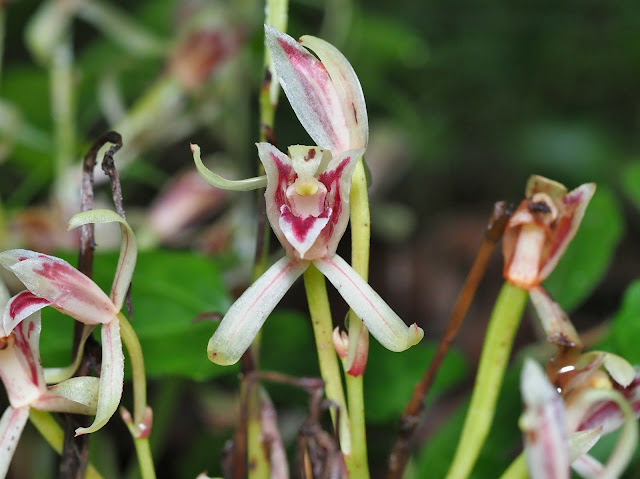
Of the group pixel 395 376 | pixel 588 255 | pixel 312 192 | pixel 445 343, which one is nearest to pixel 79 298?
pixel 312 192

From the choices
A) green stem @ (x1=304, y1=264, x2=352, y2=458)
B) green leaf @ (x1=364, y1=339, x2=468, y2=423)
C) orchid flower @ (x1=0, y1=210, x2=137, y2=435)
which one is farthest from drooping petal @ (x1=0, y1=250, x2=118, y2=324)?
green leaf @ (x1=364, y1=339, x2=468, y2=423)

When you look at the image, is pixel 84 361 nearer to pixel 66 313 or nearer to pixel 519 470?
pixel 66 313

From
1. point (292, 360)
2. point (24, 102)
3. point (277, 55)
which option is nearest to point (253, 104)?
point (24, 102)

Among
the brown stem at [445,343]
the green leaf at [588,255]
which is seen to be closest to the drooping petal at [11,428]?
the brown stem at [445,343]

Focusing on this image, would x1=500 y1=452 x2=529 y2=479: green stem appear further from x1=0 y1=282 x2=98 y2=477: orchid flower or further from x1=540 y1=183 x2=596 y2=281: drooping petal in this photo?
x1=0 y1=282 x2=98 y2=477: orchid flower

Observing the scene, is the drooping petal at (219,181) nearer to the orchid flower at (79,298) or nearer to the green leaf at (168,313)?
the orchid flower at (79,298)

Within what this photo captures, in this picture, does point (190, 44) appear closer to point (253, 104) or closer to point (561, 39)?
point (253, 104)
